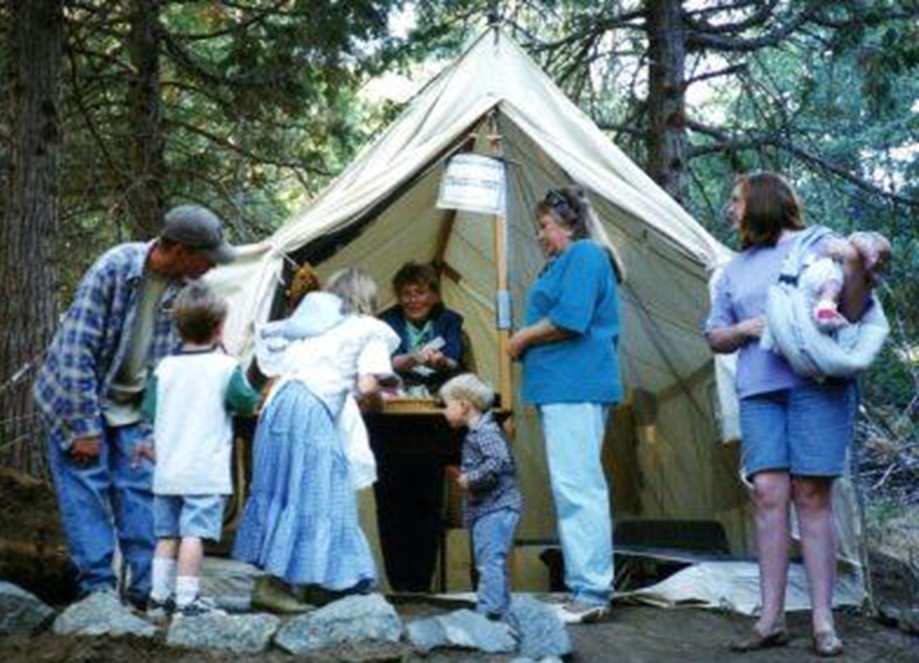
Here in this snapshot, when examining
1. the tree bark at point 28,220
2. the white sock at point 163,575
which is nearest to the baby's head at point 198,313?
the white sock at point 163,575

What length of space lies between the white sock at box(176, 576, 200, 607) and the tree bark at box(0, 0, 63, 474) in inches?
95.9

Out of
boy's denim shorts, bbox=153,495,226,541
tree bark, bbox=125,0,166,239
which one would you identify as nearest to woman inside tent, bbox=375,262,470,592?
boy's denim shorts, bbox=153,495,226,541

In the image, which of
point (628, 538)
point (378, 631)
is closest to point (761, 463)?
point (378, 631)

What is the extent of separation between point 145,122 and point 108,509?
14.4ft

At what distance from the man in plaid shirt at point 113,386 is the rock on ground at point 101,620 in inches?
18.4

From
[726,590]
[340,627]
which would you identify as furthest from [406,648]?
[726,590]

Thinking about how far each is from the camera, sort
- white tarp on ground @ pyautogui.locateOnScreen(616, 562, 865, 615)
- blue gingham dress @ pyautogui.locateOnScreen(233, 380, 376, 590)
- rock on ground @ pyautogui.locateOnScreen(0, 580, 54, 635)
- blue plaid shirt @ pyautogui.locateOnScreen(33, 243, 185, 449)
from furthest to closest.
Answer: white tarp on ground @ pyautogui.locateOnScreen(616, 562, 865, 615) → blue gingham dress @ pyautogui.locateOnScreen(233, 380, 376, 590) → blue plaid shirt @ pyautogui.locateOnScreen(33, 243, 185, 449) → rock on ground @ pyautogui.locateOnScreen(0, 580, 54, 635)

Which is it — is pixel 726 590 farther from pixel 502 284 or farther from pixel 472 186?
pixel 472 186

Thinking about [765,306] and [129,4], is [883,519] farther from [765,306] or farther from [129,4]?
[129,4]

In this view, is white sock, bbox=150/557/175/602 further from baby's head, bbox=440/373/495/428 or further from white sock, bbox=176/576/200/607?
baby's head, bbox=440/373/495/428

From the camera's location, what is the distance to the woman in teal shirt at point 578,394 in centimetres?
465

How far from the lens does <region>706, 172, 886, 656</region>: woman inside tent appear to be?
13.6 feet

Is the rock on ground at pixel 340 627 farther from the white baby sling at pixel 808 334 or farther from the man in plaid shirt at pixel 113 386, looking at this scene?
the white baby sling at pixel 808 334

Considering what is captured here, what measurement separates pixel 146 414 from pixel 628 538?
272 centimetres
